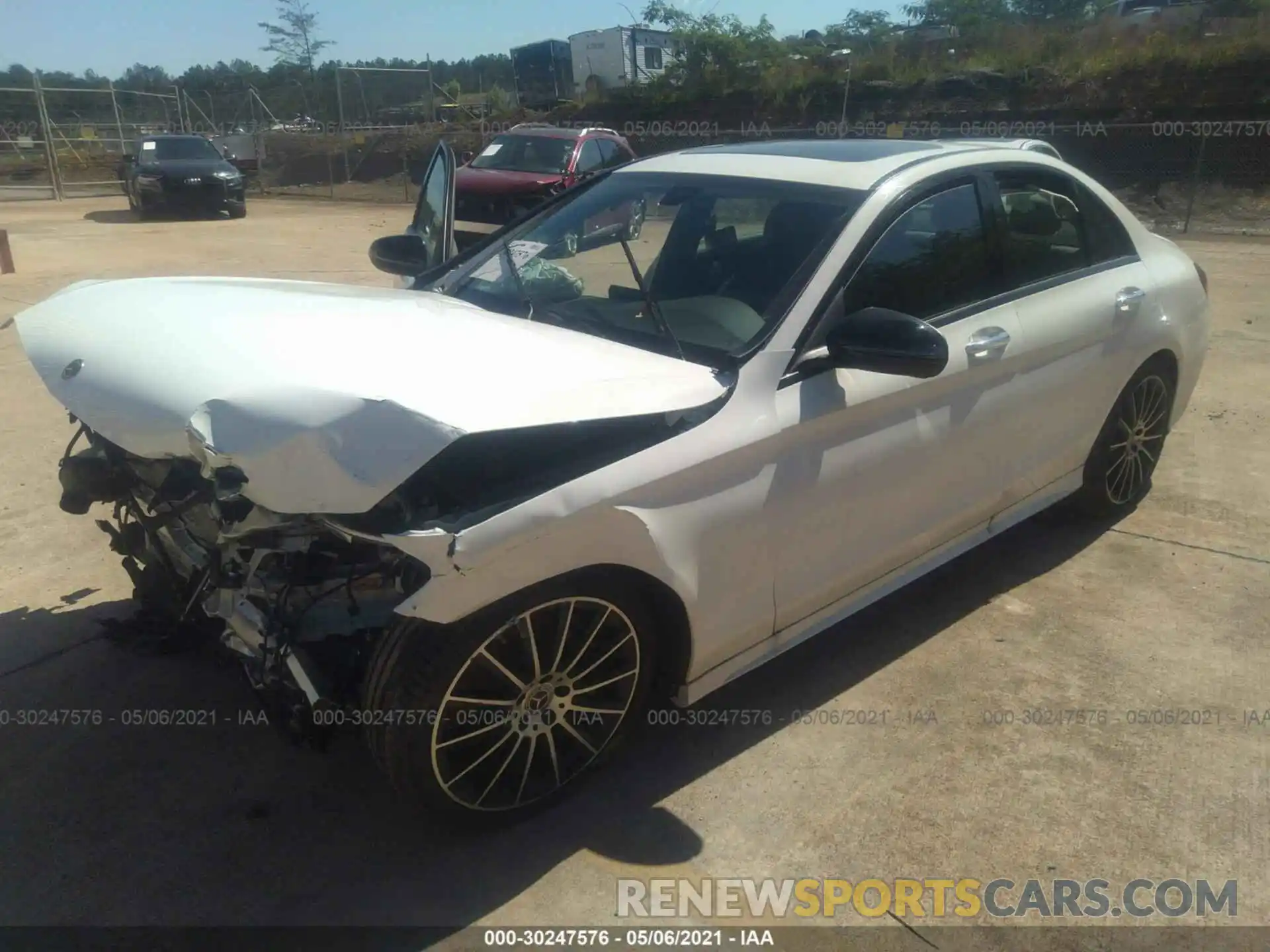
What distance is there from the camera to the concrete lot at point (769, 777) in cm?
250

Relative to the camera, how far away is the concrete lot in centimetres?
250

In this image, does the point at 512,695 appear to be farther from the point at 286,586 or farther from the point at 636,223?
the point at 636,223

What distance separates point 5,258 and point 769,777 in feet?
39.7

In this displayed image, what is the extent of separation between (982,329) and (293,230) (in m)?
15.9

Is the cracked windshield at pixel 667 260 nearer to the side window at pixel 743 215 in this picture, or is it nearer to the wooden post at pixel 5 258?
the side window at pixel 743 215

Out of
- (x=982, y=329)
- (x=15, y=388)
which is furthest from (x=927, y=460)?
(x=15, y=388)

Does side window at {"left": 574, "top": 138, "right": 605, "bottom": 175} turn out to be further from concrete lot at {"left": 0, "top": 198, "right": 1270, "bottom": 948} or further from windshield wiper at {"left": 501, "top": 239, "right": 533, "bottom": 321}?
concrete lot at {"left": 0, "top": 198, "right": 1270, "bottom": 948}

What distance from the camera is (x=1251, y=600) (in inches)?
152

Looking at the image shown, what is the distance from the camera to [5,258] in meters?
11.4

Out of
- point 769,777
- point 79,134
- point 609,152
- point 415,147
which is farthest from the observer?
point 79,134

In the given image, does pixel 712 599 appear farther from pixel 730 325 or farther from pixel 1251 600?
pixel 1251 600

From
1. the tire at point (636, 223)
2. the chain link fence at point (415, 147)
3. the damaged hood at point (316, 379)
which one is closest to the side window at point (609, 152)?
the chain link fence at point (415, 147)

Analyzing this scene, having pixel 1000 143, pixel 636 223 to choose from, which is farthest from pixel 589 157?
pixel 636 223

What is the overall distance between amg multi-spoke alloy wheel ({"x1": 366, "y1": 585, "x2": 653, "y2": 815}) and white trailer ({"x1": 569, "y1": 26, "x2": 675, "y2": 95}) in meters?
30.8
